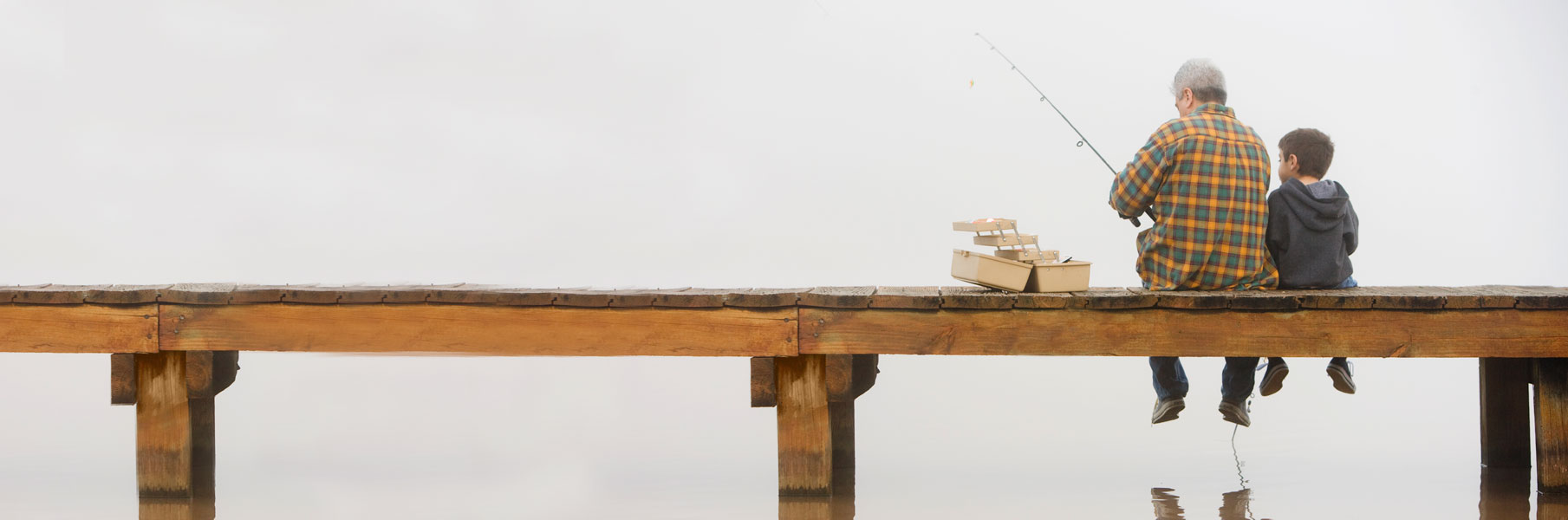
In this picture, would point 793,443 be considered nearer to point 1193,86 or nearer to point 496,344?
point 496,344

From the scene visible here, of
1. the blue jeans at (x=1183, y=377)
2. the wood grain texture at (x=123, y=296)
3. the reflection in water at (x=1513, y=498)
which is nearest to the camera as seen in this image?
the reflection in water at (x=1513, y=498)

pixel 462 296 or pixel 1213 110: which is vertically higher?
pixel 1213 110

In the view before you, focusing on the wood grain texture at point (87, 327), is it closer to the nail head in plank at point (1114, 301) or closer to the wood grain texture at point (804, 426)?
the wood grain texture at point (804, 426)

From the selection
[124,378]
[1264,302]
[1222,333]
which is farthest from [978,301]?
[124,378]

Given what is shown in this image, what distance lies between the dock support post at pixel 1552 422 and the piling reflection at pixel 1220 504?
0.85 metres

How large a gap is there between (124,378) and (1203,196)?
3316 millimetres

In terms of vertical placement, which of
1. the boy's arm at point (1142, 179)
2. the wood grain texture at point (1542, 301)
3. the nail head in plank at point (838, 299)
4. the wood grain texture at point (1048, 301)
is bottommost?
the wood grain texture at point (1542, 301)

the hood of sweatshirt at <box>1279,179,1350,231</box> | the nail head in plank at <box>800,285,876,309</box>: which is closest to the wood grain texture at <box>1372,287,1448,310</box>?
the hood of sweatshirt at <box>1279,179,1350,231</box>

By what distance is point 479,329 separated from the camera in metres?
4.59

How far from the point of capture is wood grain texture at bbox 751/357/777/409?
464 centimetres

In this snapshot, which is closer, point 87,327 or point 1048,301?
point 1048,301

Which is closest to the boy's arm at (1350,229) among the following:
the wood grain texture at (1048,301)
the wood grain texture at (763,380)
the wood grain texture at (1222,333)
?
the wood grain texture at (1222,333)

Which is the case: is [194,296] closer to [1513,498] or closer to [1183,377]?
[1183,377]

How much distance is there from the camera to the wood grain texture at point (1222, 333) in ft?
14.4
